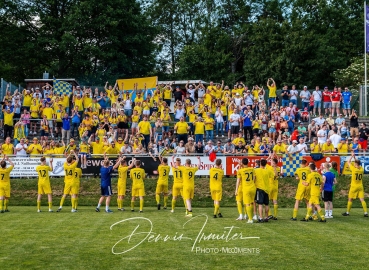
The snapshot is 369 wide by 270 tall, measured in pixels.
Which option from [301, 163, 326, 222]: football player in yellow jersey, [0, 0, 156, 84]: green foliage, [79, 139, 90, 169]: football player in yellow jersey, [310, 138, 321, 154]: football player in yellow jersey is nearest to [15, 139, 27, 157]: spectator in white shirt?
[79, 139, 90, 169]: football player in yellow jersey

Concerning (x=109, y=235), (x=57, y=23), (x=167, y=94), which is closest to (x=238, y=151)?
(x=167, y=94)

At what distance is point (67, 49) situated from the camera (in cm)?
5144

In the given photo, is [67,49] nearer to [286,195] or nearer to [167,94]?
[167,94]

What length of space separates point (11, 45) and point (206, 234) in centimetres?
4121

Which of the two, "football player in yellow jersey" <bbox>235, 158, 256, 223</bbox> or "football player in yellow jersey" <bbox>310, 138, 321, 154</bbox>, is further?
"football player in yellow jersey" <bbox>310, 138, 321, 154</bbox>

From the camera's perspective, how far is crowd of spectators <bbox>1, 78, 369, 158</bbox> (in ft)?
93.8

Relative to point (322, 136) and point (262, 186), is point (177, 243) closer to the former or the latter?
point (262, 186)

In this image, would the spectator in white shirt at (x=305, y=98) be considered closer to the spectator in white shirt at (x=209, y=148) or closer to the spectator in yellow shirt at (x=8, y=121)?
the spectator in white shirt at (x=209, y=148)

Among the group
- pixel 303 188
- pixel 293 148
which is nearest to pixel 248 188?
pixel 303 188

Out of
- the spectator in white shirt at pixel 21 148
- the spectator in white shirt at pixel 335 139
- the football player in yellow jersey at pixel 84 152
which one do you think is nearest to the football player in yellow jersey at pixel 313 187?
the spectator in white shirt at pixel 335 139

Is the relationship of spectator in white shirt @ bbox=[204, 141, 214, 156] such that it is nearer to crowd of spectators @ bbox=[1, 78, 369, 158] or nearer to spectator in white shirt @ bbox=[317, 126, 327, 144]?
crowd of spectators @ bbox=[1, 78, 369, 158]

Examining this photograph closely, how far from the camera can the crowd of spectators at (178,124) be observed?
28.6 metres

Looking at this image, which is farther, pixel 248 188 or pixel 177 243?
pixel 248 188

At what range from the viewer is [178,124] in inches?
1188
